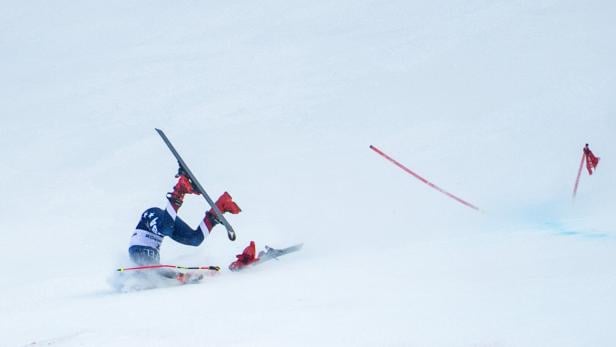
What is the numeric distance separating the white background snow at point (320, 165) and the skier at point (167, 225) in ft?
1.60

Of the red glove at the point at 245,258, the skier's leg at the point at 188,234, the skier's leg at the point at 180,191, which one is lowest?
the red glove at the point at 245,258

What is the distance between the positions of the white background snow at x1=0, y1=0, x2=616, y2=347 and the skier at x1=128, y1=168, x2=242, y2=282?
1.60 ft

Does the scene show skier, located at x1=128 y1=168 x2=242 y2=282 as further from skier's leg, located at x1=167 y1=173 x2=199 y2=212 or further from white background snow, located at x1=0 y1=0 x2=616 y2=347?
white background snow, located at x1=0 y1=0 x2=616 y2=347

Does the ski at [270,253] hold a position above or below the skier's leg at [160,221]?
below

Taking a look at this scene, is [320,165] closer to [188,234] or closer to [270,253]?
[270,253]

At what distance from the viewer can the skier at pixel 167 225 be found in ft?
25.0

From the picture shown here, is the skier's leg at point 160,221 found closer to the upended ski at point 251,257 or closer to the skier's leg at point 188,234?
the skier's leg at point 188,234

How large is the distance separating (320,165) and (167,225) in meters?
4.28

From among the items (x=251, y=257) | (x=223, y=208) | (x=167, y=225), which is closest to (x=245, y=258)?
(x=251, y=257)

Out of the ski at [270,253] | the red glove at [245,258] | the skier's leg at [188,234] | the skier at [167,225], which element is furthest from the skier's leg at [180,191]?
the ski at [270,253]

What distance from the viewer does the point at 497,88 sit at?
13414mm

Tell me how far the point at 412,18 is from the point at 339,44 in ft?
4.92

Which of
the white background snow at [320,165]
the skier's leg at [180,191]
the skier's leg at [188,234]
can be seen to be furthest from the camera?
the skier's leg at [188,234]

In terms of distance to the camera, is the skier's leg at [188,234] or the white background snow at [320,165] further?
the skier's leg at [188,234]
